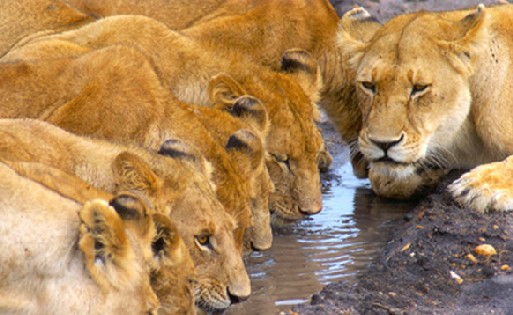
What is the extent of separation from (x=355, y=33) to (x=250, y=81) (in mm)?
1377

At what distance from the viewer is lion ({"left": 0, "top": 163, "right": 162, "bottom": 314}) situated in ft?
13.5

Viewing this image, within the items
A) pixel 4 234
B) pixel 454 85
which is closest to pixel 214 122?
pixel 454 85

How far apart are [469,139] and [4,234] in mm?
4528

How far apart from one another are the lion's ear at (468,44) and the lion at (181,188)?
9.01 ft

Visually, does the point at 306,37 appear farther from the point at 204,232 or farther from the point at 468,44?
the point at 204,232

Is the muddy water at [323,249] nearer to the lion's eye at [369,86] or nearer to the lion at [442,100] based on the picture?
the lion at [442,100]

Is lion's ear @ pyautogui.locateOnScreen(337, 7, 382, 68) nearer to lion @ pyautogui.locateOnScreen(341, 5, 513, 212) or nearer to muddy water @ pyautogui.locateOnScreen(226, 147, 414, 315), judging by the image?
lion @ pyautogui.locateOnScreen(341, 5, 513, 212)

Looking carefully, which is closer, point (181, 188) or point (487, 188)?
point (181, 188)

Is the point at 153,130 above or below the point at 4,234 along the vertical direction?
below

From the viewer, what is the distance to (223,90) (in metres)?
6.93

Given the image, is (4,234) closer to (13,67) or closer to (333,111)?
(13,67)

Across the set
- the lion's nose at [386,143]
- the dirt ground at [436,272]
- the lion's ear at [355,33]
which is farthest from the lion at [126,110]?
the lion's ear at [355,33]

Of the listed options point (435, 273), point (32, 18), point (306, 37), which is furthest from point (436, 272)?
point (32, 18)

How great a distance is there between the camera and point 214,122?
21.2 ft
